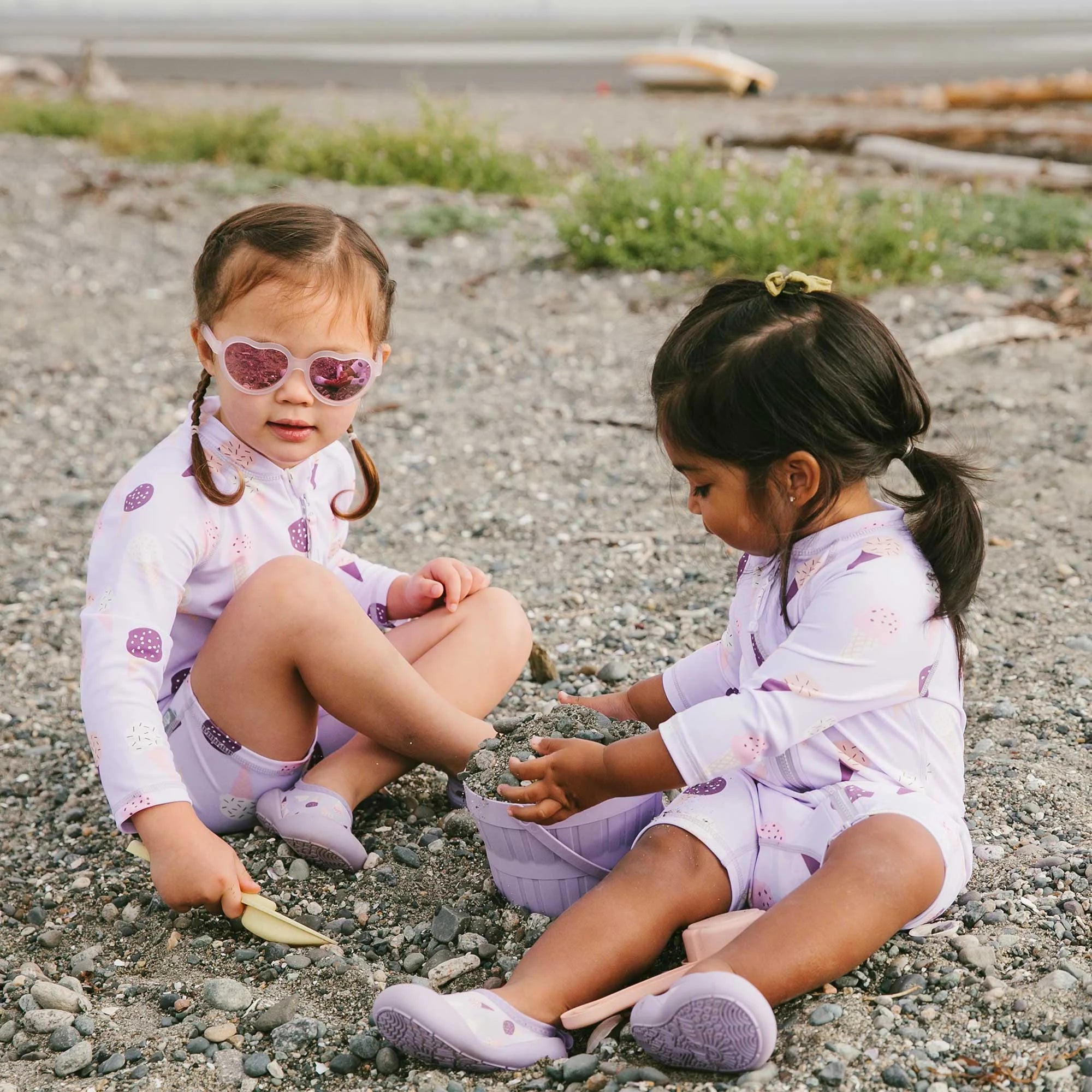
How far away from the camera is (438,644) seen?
2863 millimetres

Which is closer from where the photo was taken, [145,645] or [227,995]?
[227,995]

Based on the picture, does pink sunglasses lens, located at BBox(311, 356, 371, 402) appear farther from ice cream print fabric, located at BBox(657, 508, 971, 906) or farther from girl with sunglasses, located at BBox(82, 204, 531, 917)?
ice cream print fabric, located at BBox(657, 508, 971, 906)

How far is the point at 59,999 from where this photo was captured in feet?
7.30

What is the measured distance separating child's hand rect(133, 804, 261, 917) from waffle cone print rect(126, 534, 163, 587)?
430 millimetres

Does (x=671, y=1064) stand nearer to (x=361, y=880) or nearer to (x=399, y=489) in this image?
(x=361, y=880)

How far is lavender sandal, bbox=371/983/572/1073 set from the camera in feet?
6.28

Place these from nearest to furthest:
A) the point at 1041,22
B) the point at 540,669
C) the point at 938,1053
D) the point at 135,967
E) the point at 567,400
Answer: the point at 938,1053, the point at 135,967, the point at 540,669, the point at 567,400, the point at 1041,22

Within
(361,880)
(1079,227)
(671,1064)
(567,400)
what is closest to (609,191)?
(567,400)

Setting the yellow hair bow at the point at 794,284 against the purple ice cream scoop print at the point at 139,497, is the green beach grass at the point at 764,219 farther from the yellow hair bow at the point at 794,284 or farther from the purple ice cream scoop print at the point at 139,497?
the purple ice cream scoop print at the point at 139,497

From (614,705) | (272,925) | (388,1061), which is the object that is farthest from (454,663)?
(388,1061)

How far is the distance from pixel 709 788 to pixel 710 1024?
0.50 meters

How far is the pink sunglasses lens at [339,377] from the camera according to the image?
2.52 metres

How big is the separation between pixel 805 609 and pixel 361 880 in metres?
1.08

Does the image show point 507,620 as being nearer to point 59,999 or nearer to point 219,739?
point 219,739
